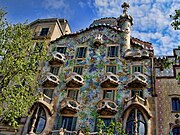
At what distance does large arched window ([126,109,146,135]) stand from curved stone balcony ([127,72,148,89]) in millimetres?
2762

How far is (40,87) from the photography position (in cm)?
2638

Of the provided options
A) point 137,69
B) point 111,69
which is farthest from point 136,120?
point 111,69

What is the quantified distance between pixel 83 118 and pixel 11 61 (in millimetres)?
8747

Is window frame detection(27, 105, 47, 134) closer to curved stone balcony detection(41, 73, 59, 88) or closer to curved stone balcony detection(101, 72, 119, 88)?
curved stone balcony detection(41, 73, 59, 88)

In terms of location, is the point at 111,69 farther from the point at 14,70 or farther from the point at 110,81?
the point at 14,70

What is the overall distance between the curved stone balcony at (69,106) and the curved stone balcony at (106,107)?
2065 millimetres

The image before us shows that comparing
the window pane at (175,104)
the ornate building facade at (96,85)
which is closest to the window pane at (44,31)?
the ornate building facade at (96,85)

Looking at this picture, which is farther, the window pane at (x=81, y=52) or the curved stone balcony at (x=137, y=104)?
the window pane at (x=81, y=52)

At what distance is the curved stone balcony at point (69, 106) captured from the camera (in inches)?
930

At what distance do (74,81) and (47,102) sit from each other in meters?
3.24

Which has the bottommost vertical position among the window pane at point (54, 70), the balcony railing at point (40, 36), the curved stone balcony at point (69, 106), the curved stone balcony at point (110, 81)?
the curved stone balcony at point (69, 106)

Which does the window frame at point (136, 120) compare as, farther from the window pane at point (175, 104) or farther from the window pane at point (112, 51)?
the window pane at point (112, 51)

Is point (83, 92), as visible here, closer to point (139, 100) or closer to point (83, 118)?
point (83, 118)

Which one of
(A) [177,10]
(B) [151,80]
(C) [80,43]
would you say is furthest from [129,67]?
(A) [177,10]
